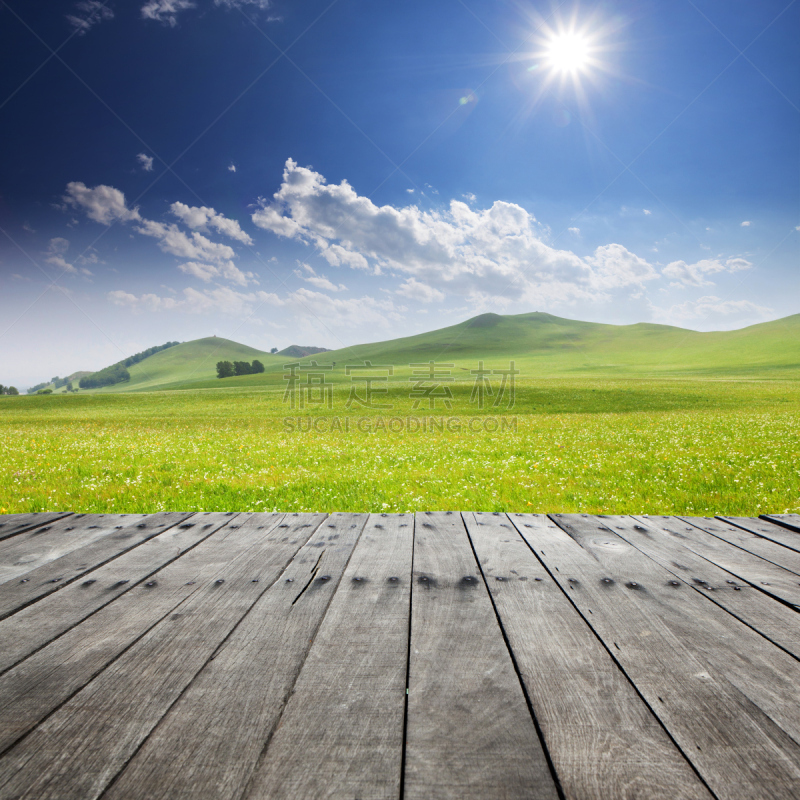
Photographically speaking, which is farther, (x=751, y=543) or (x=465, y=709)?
(x=751, y=543)

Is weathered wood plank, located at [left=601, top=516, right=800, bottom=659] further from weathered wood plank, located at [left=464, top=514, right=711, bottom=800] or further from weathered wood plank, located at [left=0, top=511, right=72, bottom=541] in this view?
weathered wood plank, located at [left=0, top=511, right=72, bottom=541]

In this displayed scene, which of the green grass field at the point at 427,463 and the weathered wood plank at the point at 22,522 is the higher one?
the weathered wood plank at the point at 22,522

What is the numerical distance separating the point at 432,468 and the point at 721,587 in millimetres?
9883

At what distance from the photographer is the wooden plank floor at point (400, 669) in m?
1.81

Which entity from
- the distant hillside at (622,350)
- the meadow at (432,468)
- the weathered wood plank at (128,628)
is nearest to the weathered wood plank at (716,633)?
the weathered wood plank at (128,628)

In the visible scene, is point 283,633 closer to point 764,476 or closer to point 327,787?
point 327,787

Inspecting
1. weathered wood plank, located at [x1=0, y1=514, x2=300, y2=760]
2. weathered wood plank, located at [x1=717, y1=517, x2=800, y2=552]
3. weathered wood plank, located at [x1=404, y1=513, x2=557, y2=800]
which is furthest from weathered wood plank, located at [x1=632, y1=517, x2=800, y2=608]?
weathered wood plank, located at [x1=0, y1=514, x2=300, y2=760]

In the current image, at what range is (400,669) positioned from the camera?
2.48m

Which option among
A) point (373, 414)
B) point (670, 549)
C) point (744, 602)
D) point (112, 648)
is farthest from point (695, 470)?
point (373, 414)

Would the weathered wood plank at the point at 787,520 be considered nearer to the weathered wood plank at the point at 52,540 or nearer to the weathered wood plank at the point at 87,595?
the weathered wood plank at the point at 87,595

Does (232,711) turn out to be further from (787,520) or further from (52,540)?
(787,520)

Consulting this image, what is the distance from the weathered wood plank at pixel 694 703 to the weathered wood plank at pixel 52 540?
15.4ft

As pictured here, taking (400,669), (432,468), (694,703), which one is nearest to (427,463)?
(432,468)

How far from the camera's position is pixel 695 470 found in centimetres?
1227
